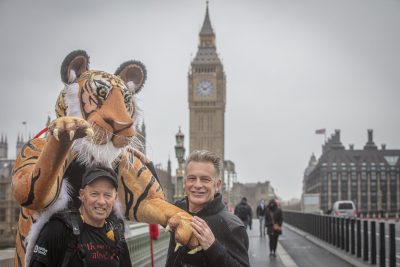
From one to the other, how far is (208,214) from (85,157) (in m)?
0.81

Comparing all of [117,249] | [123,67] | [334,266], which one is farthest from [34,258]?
[334,266]

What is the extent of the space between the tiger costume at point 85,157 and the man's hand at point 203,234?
4 centimetres

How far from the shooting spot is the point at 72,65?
3.98 m

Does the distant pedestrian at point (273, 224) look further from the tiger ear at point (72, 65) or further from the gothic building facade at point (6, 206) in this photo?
the gothic building facade at point (6, 206)

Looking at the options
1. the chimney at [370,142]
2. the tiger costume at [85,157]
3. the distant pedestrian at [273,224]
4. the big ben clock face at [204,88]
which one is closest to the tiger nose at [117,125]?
the tiger costume at [85,157]

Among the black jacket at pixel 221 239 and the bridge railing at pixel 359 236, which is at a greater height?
the black jacket at pixel 221 239

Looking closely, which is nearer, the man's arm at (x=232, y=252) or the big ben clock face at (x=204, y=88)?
the man's arm at (x=232, y=252)

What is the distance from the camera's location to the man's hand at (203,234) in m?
3.29

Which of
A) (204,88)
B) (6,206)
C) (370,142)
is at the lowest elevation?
(6,206)

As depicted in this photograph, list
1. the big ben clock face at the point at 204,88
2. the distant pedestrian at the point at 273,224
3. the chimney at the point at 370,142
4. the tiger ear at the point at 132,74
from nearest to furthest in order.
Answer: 1. the tiger ear at the point at 132,74
2. the distant pedestrian at the point at 273,224
3. the big ben clock face at the point at 204,88
4. the chimney at the point at 370,142

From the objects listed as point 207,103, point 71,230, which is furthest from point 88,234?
point 207,103

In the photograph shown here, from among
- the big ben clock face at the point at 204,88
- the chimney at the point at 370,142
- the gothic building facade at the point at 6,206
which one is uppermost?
the big ben clock face at the point at 204,88

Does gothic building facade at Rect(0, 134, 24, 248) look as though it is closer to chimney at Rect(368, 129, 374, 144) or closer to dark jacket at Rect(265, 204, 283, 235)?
dark jacket at Rect(265, 204, 283, 235)

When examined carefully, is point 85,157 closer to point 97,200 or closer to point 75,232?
point 97,200
